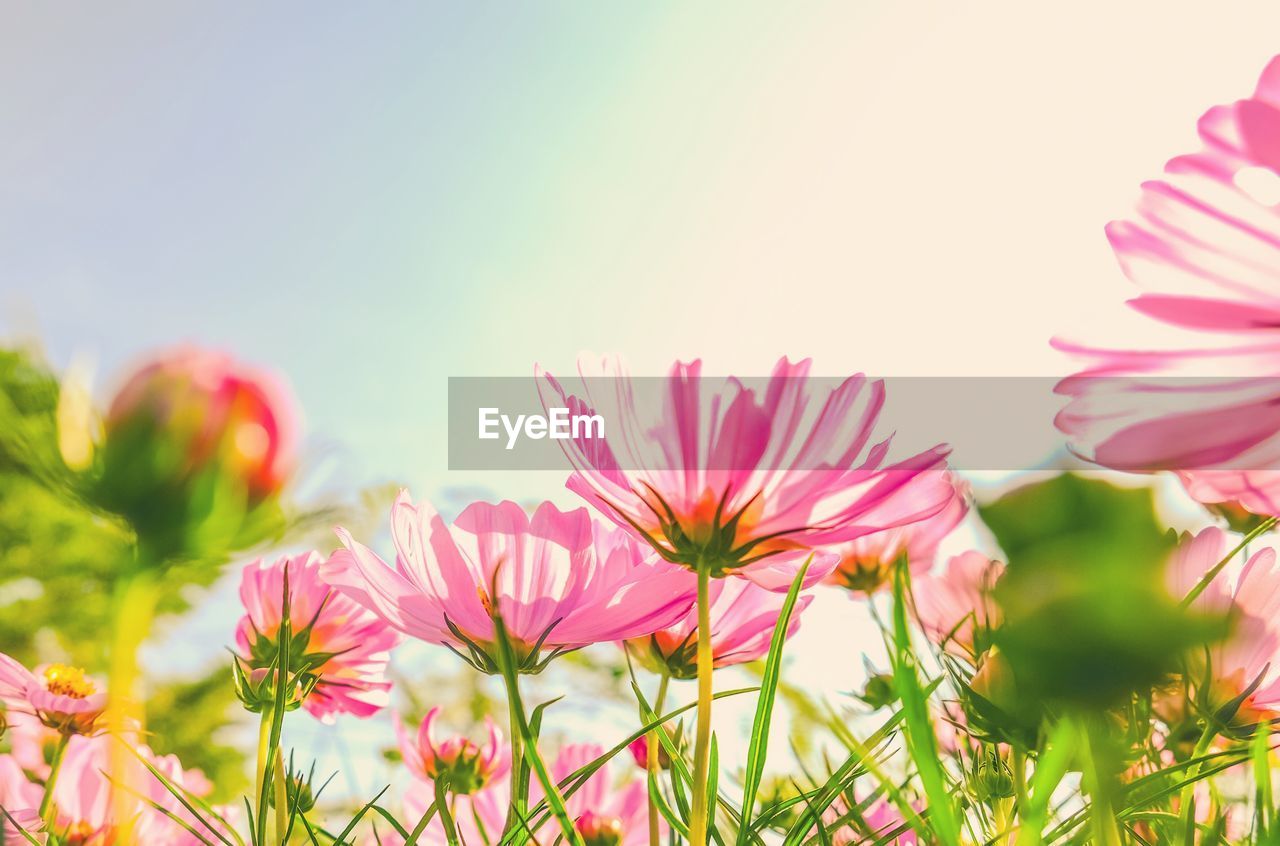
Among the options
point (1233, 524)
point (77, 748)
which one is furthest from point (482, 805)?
point (1233, 524)

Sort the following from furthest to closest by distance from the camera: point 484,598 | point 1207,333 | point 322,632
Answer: point 322,632, point 484,598, point 1207,333

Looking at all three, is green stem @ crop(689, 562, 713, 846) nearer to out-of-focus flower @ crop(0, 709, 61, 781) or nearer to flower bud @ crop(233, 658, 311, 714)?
flower bud @ crop(233, 658, 311, 714)

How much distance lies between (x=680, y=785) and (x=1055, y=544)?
262 mm

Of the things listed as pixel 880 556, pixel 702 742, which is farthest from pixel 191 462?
pixel 880 556

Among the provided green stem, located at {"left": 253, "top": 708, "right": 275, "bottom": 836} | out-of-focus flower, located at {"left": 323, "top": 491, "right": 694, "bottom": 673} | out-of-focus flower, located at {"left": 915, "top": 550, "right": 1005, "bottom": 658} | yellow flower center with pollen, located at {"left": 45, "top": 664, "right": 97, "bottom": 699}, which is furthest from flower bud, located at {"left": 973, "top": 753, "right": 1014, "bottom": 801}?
yellow flower center with pollen, located at {"left": 45, "top": 664, "right": 97, "bottom": 699}

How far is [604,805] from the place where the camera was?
54cm

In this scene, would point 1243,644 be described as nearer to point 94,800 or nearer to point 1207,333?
point 1207,333

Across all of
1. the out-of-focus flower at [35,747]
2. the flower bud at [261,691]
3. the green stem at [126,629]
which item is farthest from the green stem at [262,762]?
the out-of-focus flower at [35,747]

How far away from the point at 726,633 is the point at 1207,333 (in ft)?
0.71

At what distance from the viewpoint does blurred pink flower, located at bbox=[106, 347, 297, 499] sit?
7.1 inches

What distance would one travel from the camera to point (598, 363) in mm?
314

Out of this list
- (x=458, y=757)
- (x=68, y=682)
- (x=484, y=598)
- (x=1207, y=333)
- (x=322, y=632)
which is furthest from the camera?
(x=68, y=682)

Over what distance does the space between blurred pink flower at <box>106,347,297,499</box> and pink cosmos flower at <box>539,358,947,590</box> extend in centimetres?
11

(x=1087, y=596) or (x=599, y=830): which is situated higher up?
(x=1087, y=596)
